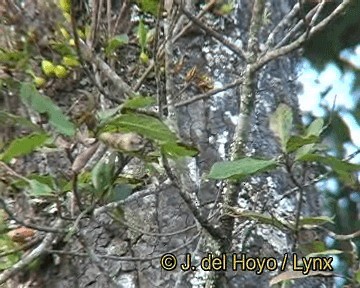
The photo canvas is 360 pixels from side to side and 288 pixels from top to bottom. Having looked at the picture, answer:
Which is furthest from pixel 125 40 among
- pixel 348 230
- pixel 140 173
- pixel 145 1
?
pixel 348 230

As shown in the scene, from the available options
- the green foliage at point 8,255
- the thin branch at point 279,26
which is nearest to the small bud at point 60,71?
Result: the green foliage at point 8,255

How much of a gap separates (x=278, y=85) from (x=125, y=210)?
1.84ft

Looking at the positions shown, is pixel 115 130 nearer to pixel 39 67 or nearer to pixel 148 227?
pixel 148 227

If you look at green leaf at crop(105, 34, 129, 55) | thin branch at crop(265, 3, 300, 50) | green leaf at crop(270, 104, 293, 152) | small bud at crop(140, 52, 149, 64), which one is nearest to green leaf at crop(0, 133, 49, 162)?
green leaf at crop(270, 104, 293, 152)

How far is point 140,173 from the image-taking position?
1303 millimetres

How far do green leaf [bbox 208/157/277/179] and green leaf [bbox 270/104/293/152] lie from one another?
28mm

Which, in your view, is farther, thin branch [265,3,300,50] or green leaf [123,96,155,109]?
thin branch [265,3,300,50]

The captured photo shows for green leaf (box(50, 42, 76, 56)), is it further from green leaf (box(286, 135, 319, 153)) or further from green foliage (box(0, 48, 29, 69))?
green leaf (box(286, 135, 319, 153))

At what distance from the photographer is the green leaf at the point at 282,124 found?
0.86 meters

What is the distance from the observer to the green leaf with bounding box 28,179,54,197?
958 mm

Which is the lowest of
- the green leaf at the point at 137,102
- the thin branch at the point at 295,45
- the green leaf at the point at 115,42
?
the green leaf at the point at 137,102

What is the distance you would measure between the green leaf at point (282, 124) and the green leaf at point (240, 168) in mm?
28

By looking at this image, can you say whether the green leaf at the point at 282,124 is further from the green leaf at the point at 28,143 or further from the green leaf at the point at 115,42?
the green leaf at the point at 115,42
